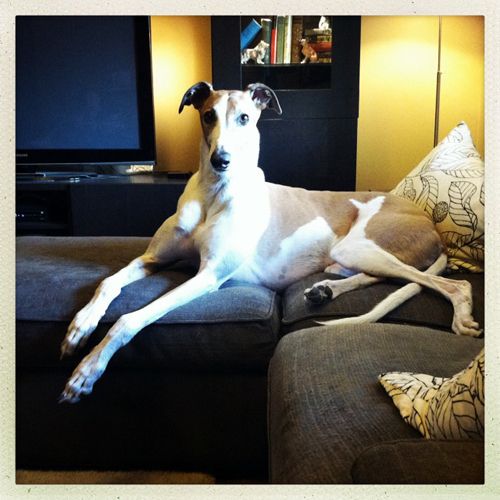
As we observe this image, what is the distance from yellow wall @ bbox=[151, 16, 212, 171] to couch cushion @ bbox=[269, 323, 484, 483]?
1.74 feet

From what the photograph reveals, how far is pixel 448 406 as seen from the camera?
76cm

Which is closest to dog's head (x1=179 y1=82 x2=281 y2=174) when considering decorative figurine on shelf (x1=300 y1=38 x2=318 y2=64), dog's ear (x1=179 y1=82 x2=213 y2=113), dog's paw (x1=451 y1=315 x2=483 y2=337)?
dog's ear (x1=179 y1=82 x2=213 y2=113)

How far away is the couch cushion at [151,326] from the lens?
4.18 ft

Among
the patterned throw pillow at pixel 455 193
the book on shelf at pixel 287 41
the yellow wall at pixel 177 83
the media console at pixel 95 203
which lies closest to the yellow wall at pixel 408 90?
the patterned throw pillow at pixel 455 193

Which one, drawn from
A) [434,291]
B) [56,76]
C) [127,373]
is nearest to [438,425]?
[434,291]

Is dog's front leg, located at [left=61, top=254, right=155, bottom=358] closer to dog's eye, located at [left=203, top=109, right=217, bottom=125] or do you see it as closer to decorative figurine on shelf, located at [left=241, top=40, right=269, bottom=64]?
dog's eye, located at [left=203, top=109, right=217, bottom=125]

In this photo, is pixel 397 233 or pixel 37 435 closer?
pixel 37 435

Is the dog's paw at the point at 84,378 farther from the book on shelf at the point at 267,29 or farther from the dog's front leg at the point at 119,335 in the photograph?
the book on shelf at the point at 267,29

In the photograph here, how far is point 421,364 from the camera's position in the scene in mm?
990

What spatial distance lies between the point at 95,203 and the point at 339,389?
0.78 meters

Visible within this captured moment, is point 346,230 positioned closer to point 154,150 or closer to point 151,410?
point 154,150

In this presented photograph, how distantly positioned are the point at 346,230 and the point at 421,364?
63 cm

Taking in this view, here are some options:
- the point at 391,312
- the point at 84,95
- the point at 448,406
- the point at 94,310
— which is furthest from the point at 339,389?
the point at 84,95

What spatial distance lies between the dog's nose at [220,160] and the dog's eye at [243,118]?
0.27 feet
